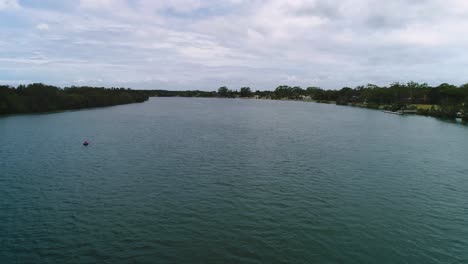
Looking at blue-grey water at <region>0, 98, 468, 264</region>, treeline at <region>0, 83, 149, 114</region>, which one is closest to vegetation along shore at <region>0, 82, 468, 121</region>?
treeline at <region>0, 83, 149, 114</region>

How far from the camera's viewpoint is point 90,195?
67.6ft

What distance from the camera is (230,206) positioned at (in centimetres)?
1908

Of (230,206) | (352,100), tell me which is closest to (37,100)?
(230,206)

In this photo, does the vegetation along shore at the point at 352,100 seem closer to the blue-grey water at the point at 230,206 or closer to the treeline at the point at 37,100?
the treeline at the point at 37,100

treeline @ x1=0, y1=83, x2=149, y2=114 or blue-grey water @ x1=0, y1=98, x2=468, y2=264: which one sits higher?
treeline @ x1=0, y1=83, x2=149, y2=114

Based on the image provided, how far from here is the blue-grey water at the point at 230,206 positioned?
552 inches

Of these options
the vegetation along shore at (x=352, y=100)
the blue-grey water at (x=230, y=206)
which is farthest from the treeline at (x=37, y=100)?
the blue-grey water at (x=230, y=206)

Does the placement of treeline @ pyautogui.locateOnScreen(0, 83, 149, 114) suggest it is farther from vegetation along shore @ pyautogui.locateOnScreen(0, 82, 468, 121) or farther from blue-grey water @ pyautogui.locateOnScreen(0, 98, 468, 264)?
blue-grey water @ pyautogui.locateOnScreen(0, 98, 468, 264)

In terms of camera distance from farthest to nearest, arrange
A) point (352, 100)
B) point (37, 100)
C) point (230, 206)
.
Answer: point (352, 100), point (37, 100), point (230, 206)

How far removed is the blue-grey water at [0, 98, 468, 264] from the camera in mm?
14016

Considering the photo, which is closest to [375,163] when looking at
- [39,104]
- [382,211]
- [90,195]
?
[382,211]

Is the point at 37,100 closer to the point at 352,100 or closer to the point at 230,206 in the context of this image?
the point at 230,206

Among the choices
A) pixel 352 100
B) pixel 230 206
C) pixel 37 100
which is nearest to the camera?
pixel 230 206

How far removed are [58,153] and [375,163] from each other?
33008 mm
